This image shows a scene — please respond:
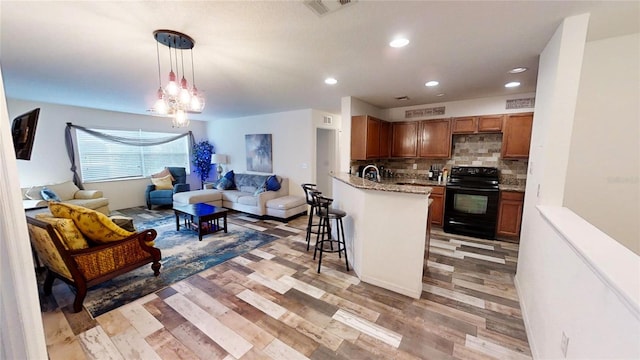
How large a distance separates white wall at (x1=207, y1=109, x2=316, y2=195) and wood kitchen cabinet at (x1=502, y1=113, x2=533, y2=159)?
3.57 metres

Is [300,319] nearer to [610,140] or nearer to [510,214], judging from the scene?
[610,140]

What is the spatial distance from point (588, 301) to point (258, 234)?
393 cm

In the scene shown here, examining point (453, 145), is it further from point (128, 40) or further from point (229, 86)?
point (128, 40)

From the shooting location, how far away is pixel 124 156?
5996 millimetres

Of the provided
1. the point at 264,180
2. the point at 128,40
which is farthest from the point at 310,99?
the point at 128,40

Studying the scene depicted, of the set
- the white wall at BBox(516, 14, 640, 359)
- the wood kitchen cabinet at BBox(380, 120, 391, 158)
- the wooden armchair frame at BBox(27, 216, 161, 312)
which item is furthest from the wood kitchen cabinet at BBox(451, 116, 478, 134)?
the wooden armchair frame at BBox(27, 216, 161, 312)

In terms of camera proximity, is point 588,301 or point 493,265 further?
point 493,265

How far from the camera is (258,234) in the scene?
423 cm

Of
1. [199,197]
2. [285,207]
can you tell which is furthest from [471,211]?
[199,197]

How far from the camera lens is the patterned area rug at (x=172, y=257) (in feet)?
8.03

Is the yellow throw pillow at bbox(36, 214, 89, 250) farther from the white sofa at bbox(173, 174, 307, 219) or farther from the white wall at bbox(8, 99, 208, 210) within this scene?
the white wall at bbox(8, 99, 208, 210)

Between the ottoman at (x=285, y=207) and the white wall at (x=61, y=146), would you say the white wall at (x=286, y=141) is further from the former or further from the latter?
the white wall at (x=61, y=146)

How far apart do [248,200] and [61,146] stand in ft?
13.4

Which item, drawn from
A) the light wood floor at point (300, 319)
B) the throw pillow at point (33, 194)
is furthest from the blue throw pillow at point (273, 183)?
the throw pillow at point (33, 194)
